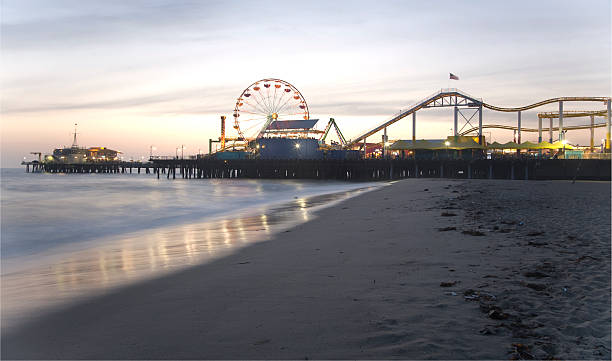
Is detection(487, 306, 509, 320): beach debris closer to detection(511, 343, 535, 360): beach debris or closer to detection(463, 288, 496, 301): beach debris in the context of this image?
detection(463, 288, 496, 301): beach debris

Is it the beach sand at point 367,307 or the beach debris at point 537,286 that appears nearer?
the beach sand at point 367,307

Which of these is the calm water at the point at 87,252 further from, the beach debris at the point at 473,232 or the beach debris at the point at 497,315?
the beach debris at the point at 497,315

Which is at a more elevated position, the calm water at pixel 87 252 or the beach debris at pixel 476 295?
the beach debris at pixel 476 295

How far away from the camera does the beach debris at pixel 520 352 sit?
3201mm

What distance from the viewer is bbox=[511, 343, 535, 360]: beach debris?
10.5 ft

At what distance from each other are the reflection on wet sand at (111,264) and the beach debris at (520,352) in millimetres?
5589

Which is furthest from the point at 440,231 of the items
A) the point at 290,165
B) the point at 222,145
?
the point at 222,145

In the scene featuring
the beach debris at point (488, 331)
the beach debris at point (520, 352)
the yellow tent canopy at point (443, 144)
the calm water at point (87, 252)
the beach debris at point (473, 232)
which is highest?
the yellow tent canopy at point (443, 144)

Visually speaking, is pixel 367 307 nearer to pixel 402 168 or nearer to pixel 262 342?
pixel 262 342

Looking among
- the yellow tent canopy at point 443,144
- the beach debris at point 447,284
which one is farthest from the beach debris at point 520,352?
the yellow tent canopy at point 443,144

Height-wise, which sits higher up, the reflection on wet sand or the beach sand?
the beach sand

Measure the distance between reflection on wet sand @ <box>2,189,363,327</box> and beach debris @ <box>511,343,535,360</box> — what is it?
18.3 ft

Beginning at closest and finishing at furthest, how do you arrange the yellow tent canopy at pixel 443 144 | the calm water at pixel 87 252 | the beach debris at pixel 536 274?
the beach debris at pixel 536 274, the calm water at pixel 87 252, the yellow tent canopy at pixel 443 144

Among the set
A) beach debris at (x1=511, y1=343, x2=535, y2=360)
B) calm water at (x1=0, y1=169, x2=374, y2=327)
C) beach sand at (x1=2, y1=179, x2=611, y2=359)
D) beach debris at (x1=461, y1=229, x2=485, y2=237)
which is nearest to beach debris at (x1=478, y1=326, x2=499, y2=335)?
beach sand at (x1=2, y1=179, x2=611, y2=359)
